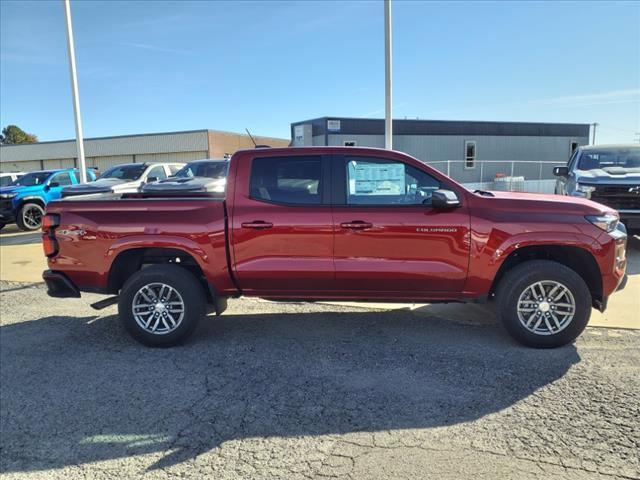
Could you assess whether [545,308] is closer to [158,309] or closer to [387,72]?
[158,309]

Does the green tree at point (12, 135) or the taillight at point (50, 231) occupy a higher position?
the green tree at point (12, 135)

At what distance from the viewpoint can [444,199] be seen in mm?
4223

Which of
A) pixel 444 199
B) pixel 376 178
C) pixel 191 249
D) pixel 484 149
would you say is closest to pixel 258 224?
pixel 191 249

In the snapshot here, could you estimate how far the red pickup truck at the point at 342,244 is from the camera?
4.34 m

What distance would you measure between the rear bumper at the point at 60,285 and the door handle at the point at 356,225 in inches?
113

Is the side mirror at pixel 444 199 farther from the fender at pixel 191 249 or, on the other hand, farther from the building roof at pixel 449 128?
the building roof at pixel 449 128

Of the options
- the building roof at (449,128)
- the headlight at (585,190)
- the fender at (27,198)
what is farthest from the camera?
the building roof at (449,128)

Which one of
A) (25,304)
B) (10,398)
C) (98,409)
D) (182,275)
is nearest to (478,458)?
(98,409)

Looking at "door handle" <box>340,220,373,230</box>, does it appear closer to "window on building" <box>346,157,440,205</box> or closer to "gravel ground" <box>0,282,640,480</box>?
"window on building" <box>346,157,440,205</box>

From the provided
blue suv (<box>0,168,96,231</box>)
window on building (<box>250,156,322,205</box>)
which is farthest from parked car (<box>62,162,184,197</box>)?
window on building (<box>250,156,322,205</box>)

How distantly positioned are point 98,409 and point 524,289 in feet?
12.3

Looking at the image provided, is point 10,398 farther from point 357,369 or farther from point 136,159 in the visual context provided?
point 136,159

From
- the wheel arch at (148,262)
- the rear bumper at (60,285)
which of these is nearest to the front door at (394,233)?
the wheel arch at (148,262)

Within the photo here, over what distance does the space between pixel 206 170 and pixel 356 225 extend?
27.0ft
